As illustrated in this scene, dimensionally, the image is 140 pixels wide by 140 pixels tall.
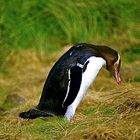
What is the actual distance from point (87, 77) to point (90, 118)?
2.24ft

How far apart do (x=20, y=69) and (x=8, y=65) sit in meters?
0.16

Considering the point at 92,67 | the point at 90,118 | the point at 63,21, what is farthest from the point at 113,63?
the point at 63,21

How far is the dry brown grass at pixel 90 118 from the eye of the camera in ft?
19.5

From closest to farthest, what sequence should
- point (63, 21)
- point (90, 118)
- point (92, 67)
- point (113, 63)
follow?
point (90, 118), point (92, 67), point (113, 63), point (63, 21)

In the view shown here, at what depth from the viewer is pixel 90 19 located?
11.5 m

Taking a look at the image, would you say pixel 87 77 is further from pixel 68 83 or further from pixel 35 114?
pixel 35 114

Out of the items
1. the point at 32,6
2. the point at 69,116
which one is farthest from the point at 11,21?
the point at 69,116

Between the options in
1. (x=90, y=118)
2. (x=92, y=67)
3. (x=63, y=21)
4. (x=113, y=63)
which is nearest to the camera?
(x=90, y=118)

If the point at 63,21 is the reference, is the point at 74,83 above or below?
above

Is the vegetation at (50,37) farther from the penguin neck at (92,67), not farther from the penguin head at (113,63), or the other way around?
the penguin neck at (92,67)

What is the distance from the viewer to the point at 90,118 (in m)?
6.43

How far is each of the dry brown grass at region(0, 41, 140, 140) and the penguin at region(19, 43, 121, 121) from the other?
0.38ft

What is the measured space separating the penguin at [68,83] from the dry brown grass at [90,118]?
0.12 m

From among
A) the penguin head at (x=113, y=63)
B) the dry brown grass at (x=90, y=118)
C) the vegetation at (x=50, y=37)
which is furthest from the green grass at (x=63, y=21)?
the penguin head at (x=113, y=63)
